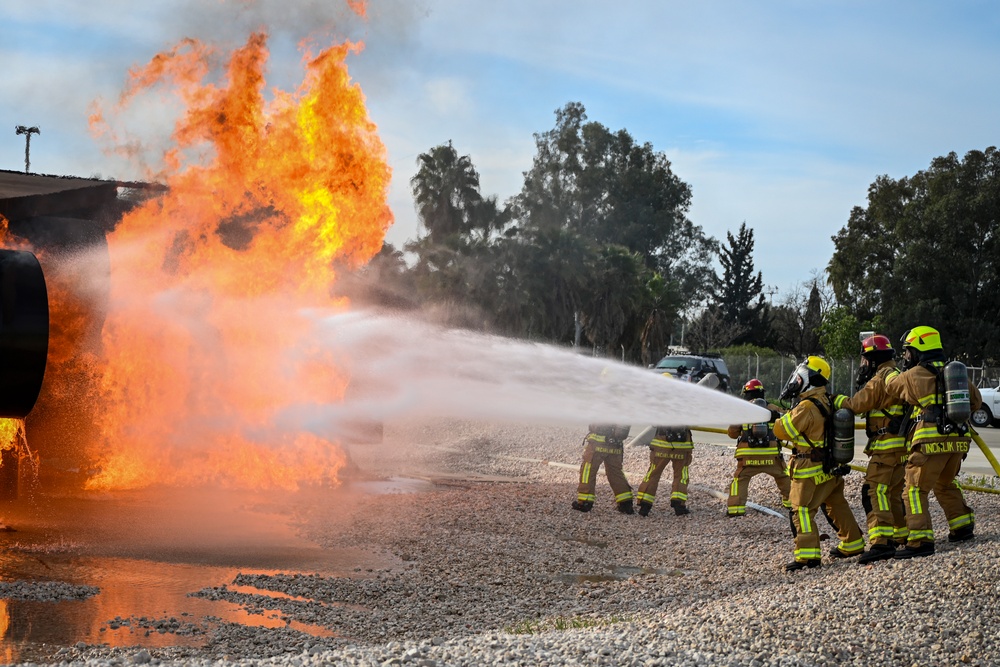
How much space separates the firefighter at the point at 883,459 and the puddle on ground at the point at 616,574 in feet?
5.40

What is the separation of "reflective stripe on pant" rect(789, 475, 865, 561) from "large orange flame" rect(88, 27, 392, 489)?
5.64 m

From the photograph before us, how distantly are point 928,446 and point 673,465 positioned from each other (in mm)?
3542

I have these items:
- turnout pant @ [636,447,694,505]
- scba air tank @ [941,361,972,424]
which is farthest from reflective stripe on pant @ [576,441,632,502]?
scba air tank @ [941,361,972,424]

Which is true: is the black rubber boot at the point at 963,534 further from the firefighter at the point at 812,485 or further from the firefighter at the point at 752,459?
the firefighter at the point at 752,459

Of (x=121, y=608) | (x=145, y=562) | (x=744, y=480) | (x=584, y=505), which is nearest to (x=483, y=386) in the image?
(x=584, y=505)

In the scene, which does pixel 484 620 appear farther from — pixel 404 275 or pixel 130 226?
pixel 404 275

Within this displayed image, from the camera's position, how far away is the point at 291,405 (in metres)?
11.1

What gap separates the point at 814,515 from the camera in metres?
7.96

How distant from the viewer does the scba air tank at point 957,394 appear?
24.7 ft

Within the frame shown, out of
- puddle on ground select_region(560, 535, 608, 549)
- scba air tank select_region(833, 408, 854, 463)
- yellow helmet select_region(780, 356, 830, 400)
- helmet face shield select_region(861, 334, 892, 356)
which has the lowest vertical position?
puddle on ground select_region(560, 535, 608, 549)

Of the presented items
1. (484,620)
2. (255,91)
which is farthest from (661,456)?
(255,91)

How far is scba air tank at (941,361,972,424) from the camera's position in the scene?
7535 millimetres

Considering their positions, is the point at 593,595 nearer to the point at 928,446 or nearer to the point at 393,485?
the point at 928,446

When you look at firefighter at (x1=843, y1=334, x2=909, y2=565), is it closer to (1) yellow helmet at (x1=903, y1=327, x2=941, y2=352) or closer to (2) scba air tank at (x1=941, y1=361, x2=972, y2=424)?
(1) yellow helmet at (x1=903, y1=327, x2=941, y2=352)
